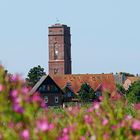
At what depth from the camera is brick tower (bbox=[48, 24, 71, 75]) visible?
157500 millimetres

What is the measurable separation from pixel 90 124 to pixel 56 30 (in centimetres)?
15622

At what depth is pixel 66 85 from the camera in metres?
115

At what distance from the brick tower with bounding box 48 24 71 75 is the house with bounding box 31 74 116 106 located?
3722 cm

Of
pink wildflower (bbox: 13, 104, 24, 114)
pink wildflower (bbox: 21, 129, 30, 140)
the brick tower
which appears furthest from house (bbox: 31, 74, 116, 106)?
pink wildflower (bbox: 21, 129, 30, 140)

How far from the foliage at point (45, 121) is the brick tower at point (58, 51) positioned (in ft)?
499

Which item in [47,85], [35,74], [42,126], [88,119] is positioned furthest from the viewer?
[35,74]

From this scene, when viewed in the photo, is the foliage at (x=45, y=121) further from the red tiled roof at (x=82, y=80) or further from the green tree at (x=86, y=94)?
the red tiled roof at (x=82, y=80)

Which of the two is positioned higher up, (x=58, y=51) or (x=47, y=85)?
(x=58, y=51)

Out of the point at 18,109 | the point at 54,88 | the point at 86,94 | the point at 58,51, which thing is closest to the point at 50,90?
the point at 54,88

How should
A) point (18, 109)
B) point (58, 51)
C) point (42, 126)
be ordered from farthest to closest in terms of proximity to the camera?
point (58, 51)
point (18, 109)
point (42, 126)

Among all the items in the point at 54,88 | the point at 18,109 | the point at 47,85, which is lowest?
the point at 18,109

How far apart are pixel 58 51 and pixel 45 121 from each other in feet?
514

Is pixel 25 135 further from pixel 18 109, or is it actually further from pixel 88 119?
pixel 88 119

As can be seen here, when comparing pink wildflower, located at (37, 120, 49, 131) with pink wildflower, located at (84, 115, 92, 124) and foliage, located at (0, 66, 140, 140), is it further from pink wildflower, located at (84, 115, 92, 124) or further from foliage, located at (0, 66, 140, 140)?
pink wildflower, located at (84, 115, 92, 124)
